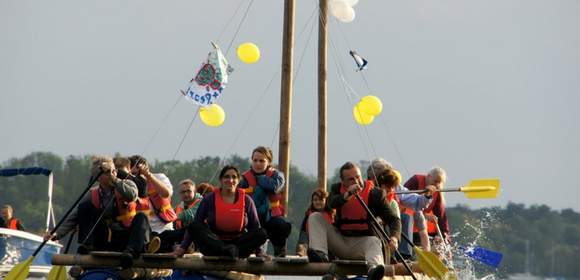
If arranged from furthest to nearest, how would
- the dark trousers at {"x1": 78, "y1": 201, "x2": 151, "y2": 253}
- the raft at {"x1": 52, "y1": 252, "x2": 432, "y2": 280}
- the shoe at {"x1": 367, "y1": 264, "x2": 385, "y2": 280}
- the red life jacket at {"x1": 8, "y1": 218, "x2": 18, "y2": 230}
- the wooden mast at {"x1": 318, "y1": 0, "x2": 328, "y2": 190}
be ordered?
the red life jacket at {"x1": 8, "y1": 218, "x2": 18, "y2": 230}
the wooden mast at {"x1": 318, "y1": 0, "x2": 328, "y2": 190}
the dark trousers at {"x1": 78, "y1": 201, "x2": 151, "y2": 253}
the raft at {"x1": 52, "y1": 252, "x2": 432, "y2": 280}
the shoe at {"x1": 367, "y1": 264, "x2": 385, "y2": 280}

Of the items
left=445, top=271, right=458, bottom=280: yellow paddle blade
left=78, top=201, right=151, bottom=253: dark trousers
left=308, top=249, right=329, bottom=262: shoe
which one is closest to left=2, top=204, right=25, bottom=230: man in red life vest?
left=78, top=201, right=151, bottom=253: dark trousers

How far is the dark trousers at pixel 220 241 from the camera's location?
47.1ft

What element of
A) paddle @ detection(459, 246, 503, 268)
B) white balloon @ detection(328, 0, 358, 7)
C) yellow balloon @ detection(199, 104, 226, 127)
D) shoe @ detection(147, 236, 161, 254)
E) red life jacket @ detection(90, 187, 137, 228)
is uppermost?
white balloon @ detection(328, 0, 358, 7)

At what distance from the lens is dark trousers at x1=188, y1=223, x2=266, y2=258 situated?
565 inches

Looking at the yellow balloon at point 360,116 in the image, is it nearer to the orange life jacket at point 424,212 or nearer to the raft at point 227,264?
the orange life jacket at point 424,212

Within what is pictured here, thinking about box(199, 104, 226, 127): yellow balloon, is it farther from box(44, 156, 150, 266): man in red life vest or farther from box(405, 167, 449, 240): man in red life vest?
box(44, 156, 150, 266): man in red life vest

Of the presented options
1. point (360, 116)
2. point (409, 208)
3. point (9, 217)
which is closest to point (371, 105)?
point (360, 116)

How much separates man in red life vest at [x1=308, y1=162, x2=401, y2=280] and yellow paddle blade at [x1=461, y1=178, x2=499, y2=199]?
3415 mm

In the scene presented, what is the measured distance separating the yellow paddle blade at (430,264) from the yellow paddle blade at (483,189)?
2686mm

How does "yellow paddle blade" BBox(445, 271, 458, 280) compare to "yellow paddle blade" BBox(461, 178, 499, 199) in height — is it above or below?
below

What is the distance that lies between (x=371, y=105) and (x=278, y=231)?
599cm

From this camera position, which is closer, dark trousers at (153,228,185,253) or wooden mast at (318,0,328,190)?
dark trousers at (153,228,185,253)

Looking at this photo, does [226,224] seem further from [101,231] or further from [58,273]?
[58,273]

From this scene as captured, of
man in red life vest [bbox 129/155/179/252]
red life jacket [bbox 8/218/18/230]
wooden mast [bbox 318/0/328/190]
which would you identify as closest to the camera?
man in red life vest [bbox 129/155/179/252]
